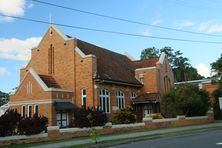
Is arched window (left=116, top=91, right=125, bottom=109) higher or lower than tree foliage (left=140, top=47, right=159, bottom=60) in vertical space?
lower

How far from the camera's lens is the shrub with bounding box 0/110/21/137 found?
2194 cm

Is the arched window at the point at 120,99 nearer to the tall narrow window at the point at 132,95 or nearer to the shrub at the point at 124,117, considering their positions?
the tall narrow window at the point at 132,95

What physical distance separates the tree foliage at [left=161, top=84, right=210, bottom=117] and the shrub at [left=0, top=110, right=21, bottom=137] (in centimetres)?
2168

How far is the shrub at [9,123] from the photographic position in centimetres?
2194

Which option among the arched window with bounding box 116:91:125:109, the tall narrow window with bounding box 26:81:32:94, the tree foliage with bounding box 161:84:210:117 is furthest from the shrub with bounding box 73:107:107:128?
the tree foliage with bounding box 161:84:210:117

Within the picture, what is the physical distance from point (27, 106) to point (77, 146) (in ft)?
62.3

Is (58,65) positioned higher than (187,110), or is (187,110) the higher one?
(58,65)

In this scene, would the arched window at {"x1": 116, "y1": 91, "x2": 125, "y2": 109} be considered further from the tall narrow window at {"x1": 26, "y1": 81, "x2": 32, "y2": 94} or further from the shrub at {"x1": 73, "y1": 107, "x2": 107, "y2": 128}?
the shrub at {"x1": 73, "y1": 107, "x2": 107, "y2": 128}

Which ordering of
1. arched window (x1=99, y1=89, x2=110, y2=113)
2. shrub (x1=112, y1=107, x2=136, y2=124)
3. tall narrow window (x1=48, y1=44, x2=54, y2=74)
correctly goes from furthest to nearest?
tall narrow window (x1=48, y1=44, x2=54, y2=74), arched window (x1=99, y1=89, x2=110, y2=113), shrub (x1=112, y1=107, x2=136, y2=124)

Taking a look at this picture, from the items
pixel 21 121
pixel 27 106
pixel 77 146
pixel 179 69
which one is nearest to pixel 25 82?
pixel 27 106

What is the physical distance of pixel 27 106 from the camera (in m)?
37.1

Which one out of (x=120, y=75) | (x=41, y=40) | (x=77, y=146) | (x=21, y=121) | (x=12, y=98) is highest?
(x=41, y=40)

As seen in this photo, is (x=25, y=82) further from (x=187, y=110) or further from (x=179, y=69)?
(x=179, y=69)

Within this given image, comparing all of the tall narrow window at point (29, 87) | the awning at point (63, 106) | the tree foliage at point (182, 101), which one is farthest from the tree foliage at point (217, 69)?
the tall narrow window at point (29, 87)
